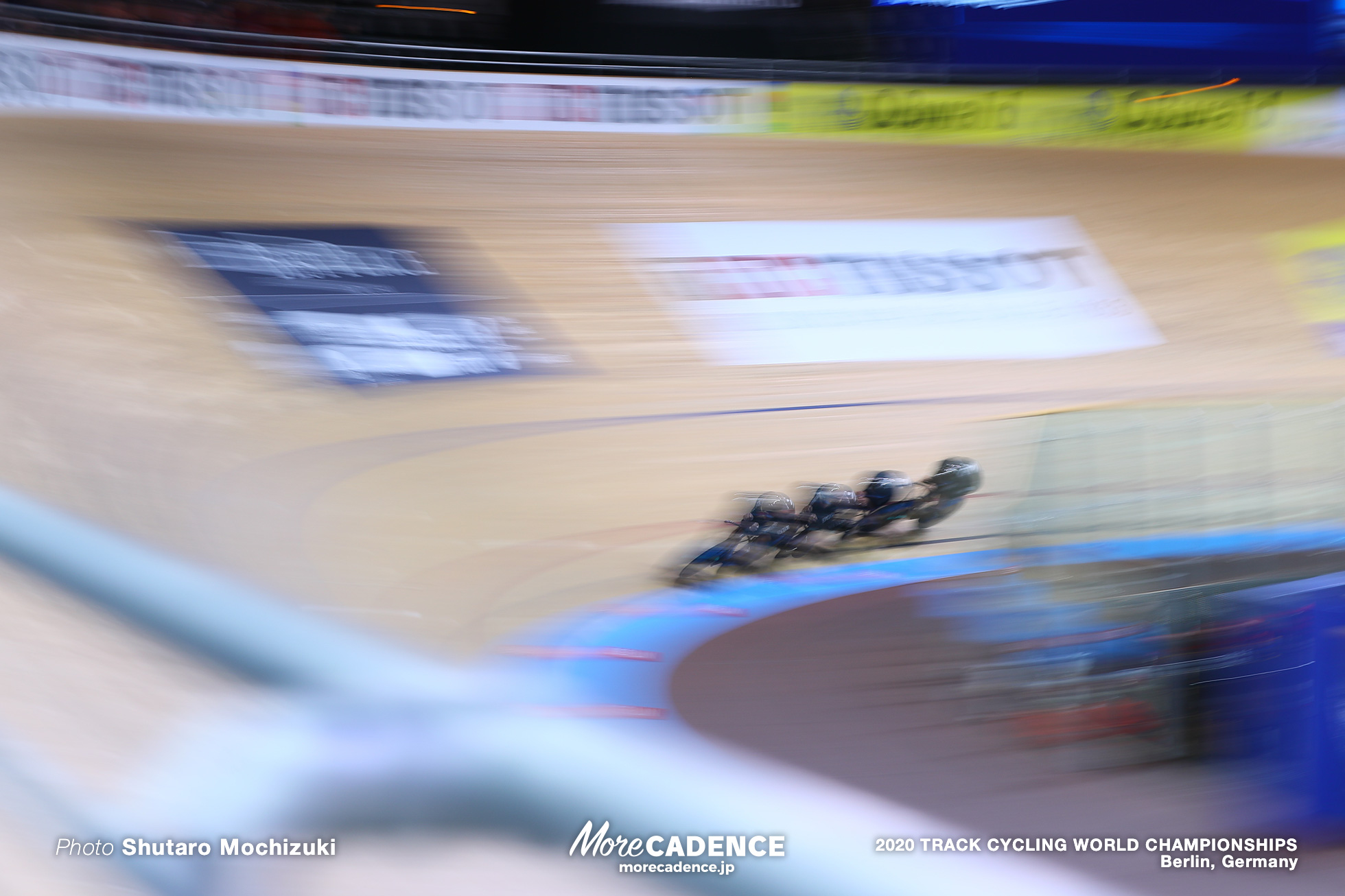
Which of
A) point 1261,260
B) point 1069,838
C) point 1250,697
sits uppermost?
point 1261,260

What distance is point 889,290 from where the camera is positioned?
657cm

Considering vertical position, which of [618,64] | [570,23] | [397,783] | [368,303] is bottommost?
[397,783]

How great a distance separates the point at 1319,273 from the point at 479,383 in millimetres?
5965

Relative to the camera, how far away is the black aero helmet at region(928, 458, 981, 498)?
3994 millimetres

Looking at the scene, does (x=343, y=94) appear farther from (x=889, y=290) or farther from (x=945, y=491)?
(x=945, y=491)

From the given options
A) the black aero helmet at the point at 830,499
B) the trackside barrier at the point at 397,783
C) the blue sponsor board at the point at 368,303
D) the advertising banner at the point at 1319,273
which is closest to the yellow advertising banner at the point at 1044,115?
the advertising banner at the point at 1319,273

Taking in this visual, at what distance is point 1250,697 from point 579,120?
6.86 m

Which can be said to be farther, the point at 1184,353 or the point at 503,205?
the point at 503,205

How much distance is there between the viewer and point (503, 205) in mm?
7043

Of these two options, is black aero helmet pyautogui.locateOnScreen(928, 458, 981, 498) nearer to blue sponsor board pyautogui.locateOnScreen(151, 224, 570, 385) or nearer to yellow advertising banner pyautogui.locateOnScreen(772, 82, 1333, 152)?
blue sponsor board pyautogui.locateOnScreen(151, 224, 570, 385)

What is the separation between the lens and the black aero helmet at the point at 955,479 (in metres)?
3.99

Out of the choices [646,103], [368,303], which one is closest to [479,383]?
[368,303]

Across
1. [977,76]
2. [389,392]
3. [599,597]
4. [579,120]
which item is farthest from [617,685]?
[977,76]

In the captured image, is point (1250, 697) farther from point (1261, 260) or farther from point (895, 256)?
point (1261, 260)
